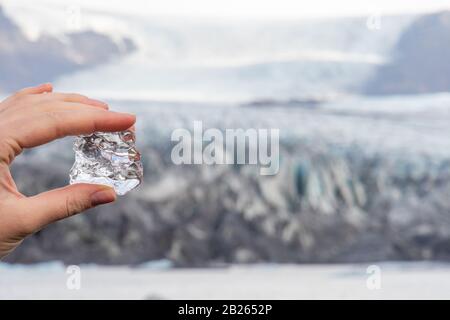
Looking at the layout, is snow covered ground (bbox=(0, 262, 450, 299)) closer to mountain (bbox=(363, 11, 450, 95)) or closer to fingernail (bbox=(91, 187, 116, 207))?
mountain (bbox=(363, 11, 450, 95))

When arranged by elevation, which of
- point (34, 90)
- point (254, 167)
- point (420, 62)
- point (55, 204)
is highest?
point (420, 62)

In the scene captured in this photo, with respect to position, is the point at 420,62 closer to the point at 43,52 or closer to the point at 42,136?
the point at 43,52

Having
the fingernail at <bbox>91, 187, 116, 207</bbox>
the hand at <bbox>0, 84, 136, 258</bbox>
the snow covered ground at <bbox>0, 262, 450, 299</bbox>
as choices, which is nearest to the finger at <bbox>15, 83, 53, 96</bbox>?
the hand at <bbox>0, 84, 136, 258</bbox>

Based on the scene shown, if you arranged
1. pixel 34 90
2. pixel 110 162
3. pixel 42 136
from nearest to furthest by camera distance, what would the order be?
pixel 42 136 < pixel 34 90 < pixel 110 162

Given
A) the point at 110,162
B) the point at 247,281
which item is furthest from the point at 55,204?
the point at 247,281

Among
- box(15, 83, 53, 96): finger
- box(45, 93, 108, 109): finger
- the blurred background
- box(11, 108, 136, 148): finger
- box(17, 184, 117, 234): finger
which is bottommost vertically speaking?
box(17, 184, 117, 234): finger

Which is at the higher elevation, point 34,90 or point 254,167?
point 254,167

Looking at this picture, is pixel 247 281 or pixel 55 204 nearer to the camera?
pixel 55 204
